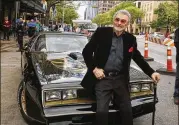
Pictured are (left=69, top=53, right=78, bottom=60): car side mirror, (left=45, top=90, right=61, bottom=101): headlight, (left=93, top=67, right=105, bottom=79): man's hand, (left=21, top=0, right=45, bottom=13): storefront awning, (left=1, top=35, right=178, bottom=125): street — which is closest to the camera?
(left=93, top=67, right=105, bottom=79): man's hand

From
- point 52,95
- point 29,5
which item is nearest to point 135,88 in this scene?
point 52,95

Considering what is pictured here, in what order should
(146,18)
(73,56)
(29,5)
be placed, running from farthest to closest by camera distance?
(146,18) < (29,5) < (73,56)

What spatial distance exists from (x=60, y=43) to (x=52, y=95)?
2654 mm

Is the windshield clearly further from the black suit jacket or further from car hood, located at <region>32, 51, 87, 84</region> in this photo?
the black suit jacket

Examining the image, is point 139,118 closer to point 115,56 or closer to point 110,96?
point 110,96

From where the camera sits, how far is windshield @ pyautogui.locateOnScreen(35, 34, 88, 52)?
653 centimetres

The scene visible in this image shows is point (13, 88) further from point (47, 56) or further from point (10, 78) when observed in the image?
point (47, 56)

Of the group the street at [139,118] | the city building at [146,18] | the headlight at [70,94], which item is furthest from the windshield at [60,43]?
the city building at [146,18]

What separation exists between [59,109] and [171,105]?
10.4 ft

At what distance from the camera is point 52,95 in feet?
13.6

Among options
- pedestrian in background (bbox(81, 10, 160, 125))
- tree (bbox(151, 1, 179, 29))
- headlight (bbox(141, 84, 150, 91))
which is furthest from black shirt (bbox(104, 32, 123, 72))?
tree (bbox(151, 1, 179, 29))

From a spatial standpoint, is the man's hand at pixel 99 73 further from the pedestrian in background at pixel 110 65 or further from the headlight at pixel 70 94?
the headlight at pixel 70 94

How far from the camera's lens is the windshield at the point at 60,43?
6531 millimetres

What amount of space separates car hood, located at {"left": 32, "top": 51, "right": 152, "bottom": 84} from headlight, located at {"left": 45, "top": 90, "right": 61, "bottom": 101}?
14 cm
